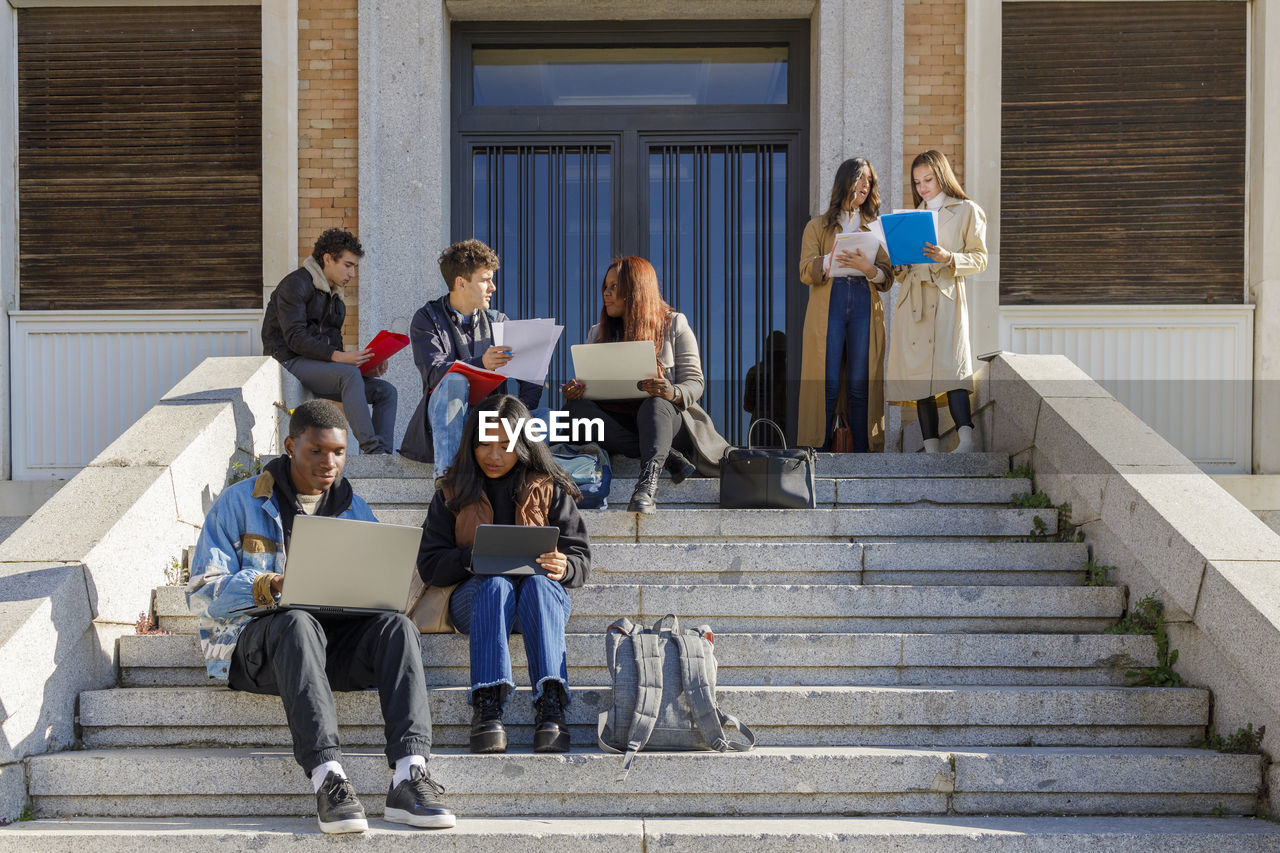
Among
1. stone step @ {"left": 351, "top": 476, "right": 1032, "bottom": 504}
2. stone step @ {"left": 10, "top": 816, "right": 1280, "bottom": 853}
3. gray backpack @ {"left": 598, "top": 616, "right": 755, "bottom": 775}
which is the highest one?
stone step @ {"left": 351, "top": 476, "right": 1032, "bottom": 504}

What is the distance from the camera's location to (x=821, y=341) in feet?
24.9

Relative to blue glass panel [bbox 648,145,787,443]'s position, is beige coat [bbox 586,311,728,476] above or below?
below

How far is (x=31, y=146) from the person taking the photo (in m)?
9.23

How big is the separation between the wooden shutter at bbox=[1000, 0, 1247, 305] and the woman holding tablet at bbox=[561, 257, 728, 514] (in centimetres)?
354

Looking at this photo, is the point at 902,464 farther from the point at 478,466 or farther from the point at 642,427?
the point at 478,466

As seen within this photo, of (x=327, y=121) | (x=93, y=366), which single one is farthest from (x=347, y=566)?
(x=93, y=366)

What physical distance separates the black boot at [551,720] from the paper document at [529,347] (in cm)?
214

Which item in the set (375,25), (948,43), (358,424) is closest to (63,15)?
(375,25)

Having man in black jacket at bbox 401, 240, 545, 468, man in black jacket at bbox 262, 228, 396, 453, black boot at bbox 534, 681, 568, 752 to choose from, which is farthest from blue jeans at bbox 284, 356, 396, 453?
black boot at bbox 534, 681, 568, 752

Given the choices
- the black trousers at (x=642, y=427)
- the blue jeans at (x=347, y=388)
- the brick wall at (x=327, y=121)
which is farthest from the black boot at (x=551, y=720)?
the brick wall at (x=327, y=121)

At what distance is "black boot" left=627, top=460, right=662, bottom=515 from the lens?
5926 millimetres

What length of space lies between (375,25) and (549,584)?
5.80 metres

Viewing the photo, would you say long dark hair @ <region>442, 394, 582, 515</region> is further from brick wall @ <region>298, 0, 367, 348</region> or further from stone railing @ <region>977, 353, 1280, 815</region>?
brick wall @ <region>298, 0, 367, 348</region>

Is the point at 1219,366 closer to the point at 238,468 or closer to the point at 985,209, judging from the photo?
the point at 985,209
